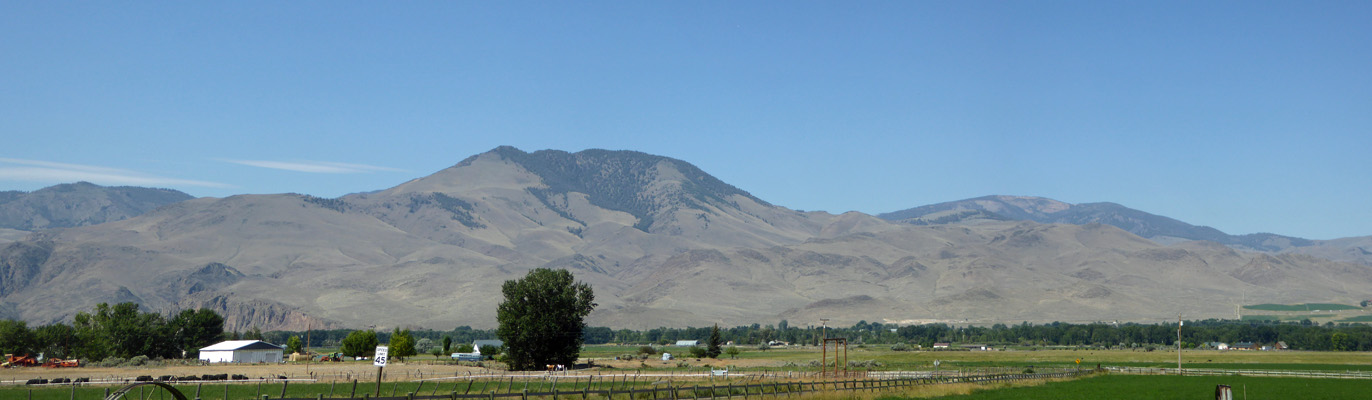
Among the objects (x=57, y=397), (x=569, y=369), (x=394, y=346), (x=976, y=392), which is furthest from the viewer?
(x=394, y=346)

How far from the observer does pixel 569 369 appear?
99188mm

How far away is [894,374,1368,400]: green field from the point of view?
201 ft

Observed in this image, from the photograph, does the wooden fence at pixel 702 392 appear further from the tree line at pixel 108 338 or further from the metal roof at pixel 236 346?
the tree line at pixel 108 338

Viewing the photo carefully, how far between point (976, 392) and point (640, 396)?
22.9 m

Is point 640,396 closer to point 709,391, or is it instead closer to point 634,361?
point 709,391

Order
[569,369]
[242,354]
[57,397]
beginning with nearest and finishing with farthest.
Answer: [57,397] < [569,369] < [242,354]

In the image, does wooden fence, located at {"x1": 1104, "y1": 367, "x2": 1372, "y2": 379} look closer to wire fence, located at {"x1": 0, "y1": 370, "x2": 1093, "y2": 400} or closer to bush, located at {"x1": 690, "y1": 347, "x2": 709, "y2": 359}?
wire fence, located at {"x1": 0, "y1": 370, "x2": 1093, "y2": 400}

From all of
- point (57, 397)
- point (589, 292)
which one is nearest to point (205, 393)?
point (57, 397)

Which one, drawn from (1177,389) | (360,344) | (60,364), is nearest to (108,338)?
(60,364)

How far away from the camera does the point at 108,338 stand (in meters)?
121

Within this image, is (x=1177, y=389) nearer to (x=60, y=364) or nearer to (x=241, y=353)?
(x=241, y=353)

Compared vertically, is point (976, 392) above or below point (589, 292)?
A: below

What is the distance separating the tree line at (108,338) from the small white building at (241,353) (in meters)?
8.49

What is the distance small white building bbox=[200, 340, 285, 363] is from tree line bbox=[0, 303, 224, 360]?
8486 mm
